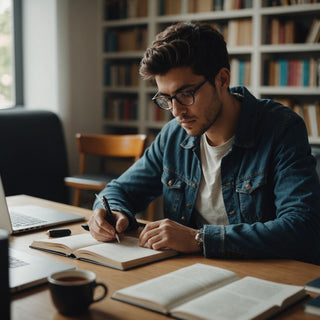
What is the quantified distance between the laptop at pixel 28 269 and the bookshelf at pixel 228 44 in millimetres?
2548

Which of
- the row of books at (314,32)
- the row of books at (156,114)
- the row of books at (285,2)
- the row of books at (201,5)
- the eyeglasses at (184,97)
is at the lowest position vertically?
the row of books at (156,114)

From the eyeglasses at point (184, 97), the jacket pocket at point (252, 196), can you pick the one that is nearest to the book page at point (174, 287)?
the jacket pocket at point (252, 196)

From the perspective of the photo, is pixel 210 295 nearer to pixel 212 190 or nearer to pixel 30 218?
pixel 212 190

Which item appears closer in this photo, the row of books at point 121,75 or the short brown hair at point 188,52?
the short brown hair at point 188,52

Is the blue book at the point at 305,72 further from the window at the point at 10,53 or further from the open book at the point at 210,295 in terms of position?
the open book at the point at 210,295

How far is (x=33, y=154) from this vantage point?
3.40 m

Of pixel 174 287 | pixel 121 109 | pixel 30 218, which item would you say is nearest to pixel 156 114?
pixel 121 109

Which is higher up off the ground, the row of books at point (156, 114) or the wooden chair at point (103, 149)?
the row of books at point (156, 114)

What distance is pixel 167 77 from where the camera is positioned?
154 centimetres

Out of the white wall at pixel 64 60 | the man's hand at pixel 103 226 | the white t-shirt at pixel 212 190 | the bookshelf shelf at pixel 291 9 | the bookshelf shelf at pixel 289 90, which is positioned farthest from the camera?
the white wall at pixel 64 60

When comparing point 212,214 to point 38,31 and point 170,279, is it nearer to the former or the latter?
point 170,279

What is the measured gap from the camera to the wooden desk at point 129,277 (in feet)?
3.05

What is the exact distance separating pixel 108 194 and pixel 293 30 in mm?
2224

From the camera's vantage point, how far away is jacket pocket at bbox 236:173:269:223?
156cm
